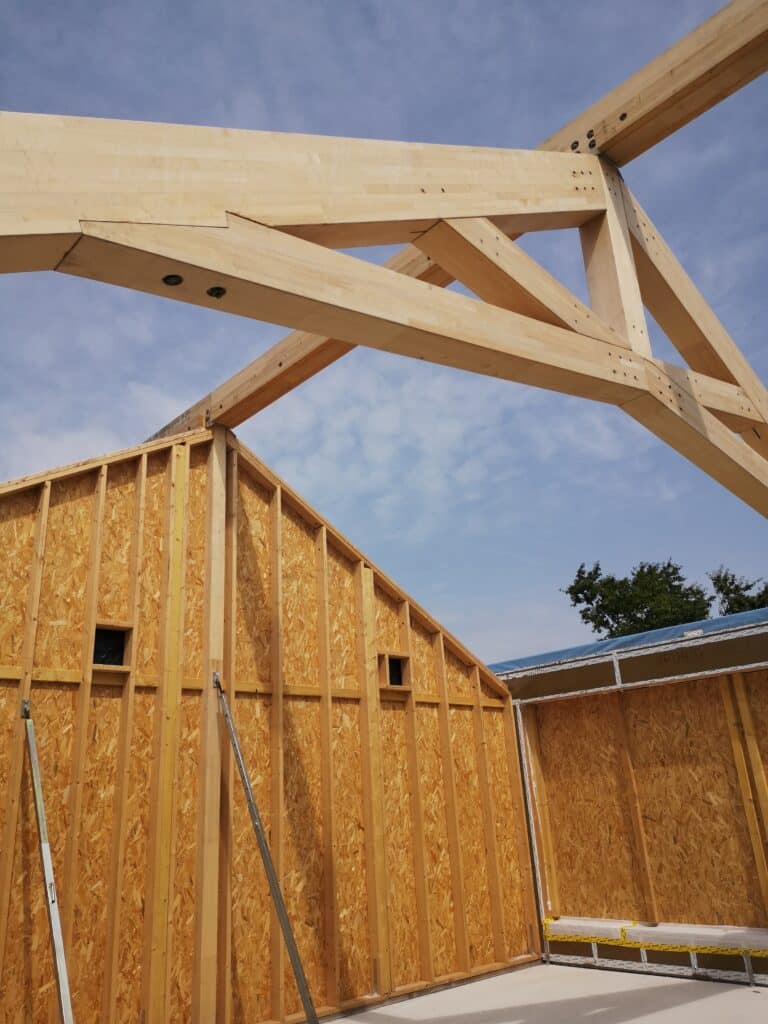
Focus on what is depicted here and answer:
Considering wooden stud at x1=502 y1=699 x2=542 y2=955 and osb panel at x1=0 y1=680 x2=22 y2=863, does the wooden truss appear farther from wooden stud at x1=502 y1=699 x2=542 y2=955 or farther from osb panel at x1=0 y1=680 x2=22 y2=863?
wooden stud at x1=502 y1=699 x2=542 y2=955

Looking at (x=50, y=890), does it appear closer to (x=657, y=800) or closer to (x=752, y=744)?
(x=657, y=800)

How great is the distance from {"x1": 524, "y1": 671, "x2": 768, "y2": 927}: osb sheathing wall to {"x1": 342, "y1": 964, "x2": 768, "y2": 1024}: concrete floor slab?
0.87 metres

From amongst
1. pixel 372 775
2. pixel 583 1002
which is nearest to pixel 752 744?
pixel 583 1002

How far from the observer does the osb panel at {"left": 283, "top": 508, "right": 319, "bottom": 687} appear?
6836mm

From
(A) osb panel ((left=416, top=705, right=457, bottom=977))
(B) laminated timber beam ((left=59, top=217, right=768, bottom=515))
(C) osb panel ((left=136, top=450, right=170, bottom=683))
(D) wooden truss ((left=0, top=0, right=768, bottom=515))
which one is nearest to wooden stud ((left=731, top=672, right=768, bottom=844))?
(A) osb panel ((left=416, top=705, right=457, bottom=977))

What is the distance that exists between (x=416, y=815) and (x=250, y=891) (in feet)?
6.26

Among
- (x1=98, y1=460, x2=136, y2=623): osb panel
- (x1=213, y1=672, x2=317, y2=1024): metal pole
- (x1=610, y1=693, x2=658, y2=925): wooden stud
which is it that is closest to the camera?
(x1=213, y1=672, x2=317, y2=1024): metal pole

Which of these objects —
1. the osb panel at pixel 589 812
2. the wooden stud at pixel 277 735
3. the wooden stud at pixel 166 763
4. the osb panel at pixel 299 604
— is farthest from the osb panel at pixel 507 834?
the wooden stud at pixel 166 763

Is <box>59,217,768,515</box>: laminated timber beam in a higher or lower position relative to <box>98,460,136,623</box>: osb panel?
lower

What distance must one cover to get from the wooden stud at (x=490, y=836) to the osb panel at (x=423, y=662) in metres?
0.68

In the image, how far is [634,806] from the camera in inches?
318

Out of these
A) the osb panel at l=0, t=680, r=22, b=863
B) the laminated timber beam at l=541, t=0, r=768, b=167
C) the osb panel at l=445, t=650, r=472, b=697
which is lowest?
the osb panel at l=0, t=680, r=22, b=863

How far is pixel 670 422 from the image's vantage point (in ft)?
10.9

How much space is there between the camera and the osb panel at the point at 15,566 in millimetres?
5277
